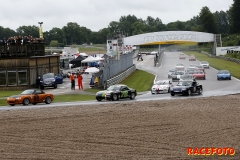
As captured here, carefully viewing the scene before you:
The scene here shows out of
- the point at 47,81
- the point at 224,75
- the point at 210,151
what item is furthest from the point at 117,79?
the point at 210,151

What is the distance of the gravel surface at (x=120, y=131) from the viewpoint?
808 inches

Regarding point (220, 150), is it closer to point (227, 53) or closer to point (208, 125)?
point (208, 125)

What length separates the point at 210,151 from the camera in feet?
66.3

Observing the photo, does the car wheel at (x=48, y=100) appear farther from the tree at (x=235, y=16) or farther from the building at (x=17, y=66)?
the tree at (x=235, y=16)

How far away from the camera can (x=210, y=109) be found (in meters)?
32.4

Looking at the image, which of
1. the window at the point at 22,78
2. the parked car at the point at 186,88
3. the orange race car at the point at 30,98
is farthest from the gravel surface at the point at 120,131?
the window at the point at 22,78

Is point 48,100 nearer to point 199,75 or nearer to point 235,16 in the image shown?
point 199,75

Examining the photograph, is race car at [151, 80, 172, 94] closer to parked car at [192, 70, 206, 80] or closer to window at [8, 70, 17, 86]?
window at [8, 70, 17, 86]

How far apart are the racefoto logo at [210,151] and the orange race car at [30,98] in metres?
19.7

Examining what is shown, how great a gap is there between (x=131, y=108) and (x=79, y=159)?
14.3 metres

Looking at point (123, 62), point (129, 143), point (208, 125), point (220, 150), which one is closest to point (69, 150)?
point (129, 143)

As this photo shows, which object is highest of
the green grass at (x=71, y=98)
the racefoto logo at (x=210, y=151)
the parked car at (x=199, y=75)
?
the racefoto logo at (x=210, y=151)

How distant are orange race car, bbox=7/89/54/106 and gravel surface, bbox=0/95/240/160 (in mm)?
4276

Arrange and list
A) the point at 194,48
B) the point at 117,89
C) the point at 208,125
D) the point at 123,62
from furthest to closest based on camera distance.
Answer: the point at 194,48 < the point at 123,62 < the point at 117,89 < the point at 208,125
